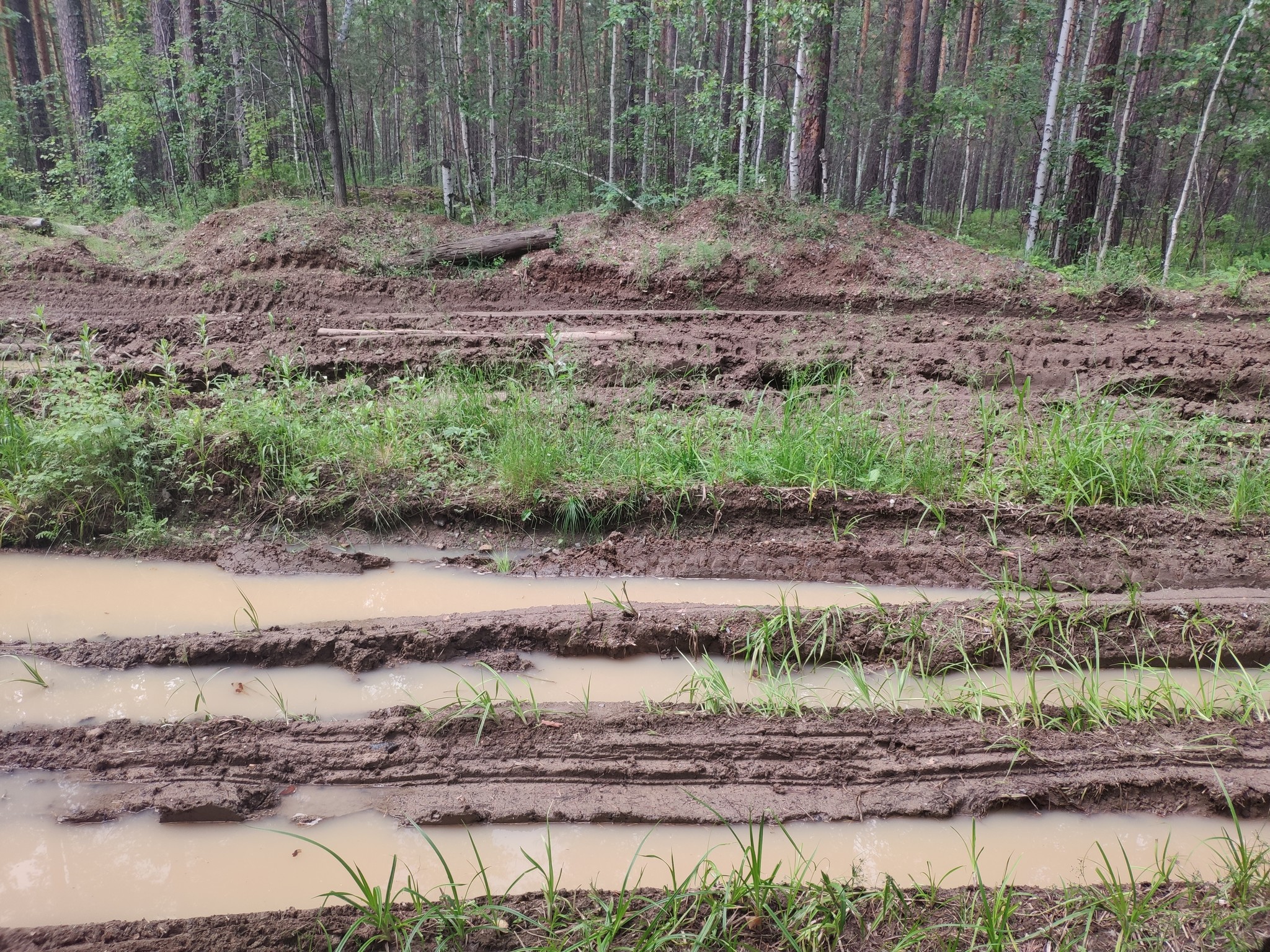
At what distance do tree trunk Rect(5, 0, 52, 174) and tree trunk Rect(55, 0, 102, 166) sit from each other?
59.5 inches

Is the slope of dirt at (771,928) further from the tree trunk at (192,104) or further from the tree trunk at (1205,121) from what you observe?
the tree trunk at (192,104)

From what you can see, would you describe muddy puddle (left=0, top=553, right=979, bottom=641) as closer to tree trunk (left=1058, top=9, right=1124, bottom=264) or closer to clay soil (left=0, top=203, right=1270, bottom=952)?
clay soil (left=0, top=203, right=1270, bottom=952)

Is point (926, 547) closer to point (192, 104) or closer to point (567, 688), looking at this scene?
point (567, 688)

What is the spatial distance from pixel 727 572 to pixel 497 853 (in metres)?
2.22

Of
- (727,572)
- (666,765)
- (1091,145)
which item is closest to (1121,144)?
(1091,145)

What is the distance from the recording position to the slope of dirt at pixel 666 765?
260 cm

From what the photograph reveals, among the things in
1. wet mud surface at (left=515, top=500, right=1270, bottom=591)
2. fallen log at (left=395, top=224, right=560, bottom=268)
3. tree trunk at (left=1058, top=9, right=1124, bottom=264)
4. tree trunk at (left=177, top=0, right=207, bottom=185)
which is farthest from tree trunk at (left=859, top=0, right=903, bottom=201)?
wet mud surface at (left=515, top=500, right=1270, bottom=591)

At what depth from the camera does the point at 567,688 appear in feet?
11.0

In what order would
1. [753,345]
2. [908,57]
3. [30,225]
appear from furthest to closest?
[908,57] → [30,225] → [753,345]

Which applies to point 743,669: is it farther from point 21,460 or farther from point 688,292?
point 688,292

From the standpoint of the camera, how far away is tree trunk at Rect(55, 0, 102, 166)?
589 inches

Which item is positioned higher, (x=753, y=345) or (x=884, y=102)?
(x=884, y=102)

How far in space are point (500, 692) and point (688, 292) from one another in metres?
7.38

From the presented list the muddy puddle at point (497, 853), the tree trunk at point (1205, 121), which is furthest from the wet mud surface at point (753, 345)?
the muddy puddle at point (497, 853)
